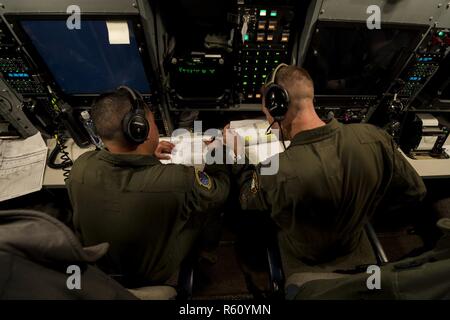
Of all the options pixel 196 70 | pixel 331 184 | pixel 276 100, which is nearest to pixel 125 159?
pixel 196 70

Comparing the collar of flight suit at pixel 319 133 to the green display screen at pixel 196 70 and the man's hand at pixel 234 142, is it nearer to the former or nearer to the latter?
the man's hand at pixel 234 142

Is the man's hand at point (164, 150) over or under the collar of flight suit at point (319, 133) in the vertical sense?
over

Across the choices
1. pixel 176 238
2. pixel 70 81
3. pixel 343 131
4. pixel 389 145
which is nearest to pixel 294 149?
pixel 343 131

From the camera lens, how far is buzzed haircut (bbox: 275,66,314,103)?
43.5 inches

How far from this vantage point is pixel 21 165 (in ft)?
4.54

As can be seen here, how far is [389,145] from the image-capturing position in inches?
40.9

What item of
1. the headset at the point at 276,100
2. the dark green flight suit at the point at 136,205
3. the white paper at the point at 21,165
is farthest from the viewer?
the white paper at the point at 21,165

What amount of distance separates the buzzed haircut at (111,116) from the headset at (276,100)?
0.59 m

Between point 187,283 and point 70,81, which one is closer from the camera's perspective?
point 187,283

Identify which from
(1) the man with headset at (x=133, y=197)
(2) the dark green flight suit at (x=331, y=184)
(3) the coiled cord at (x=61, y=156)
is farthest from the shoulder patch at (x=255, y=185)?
(3) the coiled cord at (x=61, y=156)

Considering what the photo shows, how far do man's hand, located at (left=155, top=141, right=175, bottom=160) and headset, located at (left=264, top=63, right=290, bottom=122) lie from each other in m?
0.59

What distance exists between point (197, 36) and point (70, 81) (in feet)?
2.16

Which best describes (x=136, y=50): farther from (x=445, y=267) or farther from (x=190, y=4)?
(x=445, y=267)

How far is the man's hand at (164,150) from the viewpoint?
1373 mm
